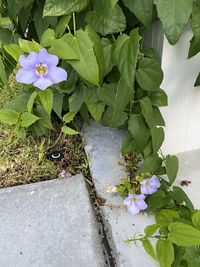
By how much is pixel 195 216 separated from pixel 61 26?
2.02 feet

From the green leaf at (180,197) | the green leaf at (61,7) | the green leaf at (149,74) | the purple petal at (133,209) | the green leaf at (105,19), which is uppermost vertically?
the green leaf at (61,7)

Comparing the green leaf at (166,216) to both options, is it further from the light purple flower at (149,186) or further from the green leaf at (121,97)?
the green leaf at (121,97)

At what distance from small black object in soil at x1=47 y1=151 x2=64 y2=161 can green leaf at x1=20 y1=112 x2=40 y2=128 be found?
22cm

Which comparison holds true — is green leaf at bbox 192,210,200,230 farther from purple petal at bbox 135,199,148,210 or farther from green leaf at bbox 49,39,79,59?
green leaf at bbox 49,39,79,59

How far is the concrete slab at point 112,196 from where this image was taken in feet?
4.17

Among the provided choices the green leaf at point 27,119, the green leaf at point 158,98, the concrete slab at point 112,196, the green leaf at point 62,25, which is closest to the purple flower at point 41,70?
the green leaf at point 62,25

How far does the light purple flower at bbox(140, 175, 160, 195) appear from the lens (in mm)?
1402

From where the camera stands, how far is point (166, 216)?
52.8 inches

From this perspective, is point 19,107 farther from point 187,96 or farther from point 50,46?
point 187,96

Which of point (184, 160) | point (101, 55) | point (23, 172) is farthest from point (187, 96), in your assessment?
point (23, 172)

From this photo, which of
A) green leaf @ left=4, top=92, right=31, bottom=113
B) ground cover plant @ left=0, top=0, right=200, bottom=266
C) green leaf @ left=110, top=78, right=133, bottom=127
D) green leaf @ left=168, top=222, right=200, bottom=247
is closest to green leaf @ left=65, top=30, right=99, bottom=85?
ground cover plant @ left=0, top=0, right=200, bottom=266

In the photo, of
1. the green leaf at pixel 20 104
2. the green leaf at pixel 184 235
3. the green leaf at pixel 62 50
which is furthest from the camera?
the green leaf at pixel 20 104

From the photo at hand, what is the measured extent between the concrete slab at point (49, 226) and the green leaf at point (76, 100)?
0.74ft

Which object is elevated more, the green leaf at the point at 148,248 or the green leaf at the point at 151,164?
the green leaf at the point at 151,164
